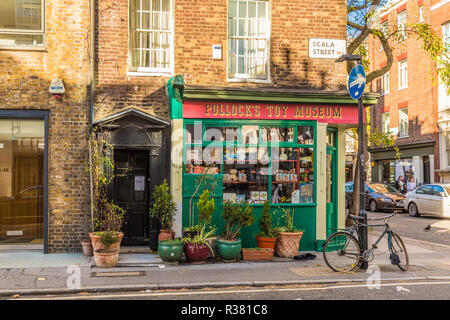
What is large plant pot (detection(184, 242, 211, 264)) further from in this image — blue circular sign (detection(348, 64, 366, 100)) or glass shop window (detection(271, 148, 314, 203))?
blue circular sign (detection(348, 64, 366, 100))

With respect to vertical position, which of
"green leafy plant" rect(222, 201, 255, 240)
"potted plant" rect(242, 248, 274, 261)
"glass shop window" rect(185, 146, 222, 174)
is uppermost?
"glass shop window" rect(185, 146, 222, 174)

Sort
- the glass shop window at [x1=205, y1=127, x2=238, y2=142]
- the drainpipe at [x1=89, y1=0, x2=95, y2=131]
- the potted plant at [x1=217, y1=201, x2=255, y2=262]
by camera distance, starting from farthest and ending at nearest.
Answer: the glass shop window at [x1=205, y1=127, x2=238, y2=142], the drainpipe at [x1=89, y1=0, x2=95, y2=131], the potted plant at [x1=217, y1=201, x2=255, y2=262]

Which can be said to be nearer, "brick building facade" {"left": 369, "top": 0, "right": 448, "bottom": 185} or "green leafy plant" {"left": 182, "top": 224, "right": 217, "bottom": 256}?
"green leafy plant" {"left": 182, "top": 224, "right": 217, "bottom": 256}

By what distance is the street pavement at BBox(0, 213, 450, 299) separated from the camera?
7.53m

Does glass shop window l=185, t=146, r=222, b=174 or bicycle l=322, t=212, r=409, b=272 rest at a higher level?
glass shop window l=185, t=146, r=222, b=174

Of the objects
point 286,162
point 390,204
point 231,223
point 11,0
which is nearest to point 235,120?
point 286,162

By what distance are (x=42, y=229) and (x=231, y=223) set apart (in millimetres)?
4571

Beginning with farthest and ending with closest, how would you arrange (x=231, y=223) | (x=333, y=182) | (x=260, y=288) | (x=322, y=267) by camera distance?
(x=333, y=182) → (x=231, y=223) → (x=322, y=267) → (x=260, y=288)

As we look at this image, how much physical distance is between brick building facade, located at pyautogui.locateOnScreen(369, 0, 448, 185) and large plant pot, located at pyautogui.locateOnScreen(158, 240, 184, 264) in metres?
22.5

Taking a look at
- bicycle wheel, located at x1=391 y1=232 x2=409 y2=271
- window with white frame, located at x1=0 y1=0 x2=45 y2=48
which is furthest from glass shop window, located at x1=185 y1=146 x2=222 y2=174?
window with white frame, located at x1=0 y1=0 x2=45 y2=48

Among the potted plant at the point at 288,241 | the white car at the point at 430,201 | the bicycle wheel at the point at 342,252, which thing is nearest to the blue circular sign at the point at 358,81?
the bicycle wheel at the point at 342,252

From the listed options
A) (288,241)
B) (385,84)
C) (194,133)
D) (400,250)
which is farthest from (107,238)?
(385,84)

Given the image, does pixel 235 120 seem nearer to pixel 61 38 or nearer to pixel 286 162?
pixel 286 162

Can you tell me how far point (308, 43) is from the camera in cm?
1176
